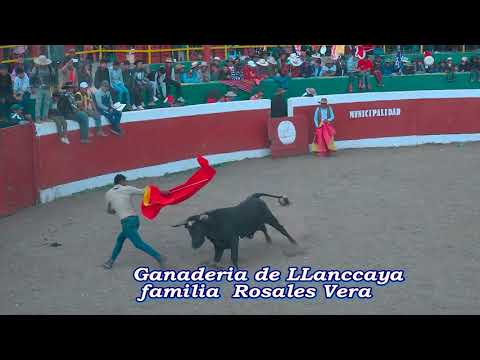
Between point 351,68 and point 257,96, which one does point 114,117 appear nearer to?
point 257,96

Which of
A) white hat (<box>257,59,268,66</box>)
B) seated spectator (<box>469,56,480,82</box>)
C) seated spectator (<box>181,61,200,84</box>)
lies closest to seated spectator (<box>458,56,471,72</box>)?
seated spectator (<box>469,56,480,82</box>)

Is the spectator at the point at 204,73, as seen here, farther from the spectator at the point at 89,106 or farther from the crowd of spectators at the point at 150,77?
the spectator at the point at 89,106

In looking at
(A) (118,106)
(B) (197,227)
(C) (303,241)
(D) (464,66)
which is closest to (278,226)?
(C) (303,241)

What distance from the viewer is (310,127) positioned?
63.9ft

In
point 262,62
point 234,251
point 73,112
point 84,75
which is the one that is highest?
point 262,62

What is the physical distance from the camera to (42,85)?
612 inches

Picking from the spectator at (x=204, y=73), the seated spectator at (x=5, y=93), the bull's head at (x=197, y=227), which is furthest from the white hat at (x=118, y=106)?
the bull's head at (x=197, y=227)

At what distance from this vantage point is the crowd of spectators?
15289mm

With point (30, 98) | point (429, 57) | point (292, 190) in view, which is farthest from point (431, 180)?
point (429, 57)

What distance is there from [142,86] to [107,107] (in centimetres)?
218

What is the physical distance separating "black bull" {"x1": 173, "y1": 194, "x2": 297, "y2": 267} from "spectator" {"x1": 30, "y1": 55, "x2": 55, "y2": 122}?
20.1ft

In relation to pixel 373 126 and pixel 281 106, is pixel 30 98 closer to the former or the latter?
pixel 281 106

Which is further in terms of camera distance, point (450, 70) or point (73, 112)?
point (450, 70)

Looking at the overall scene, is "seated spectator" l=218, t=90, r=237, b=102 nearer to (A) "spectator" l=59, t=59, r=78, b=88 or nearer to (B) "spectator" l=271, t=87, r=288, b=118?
(B) "spectator" l=271, t=87, r=288, b=118
